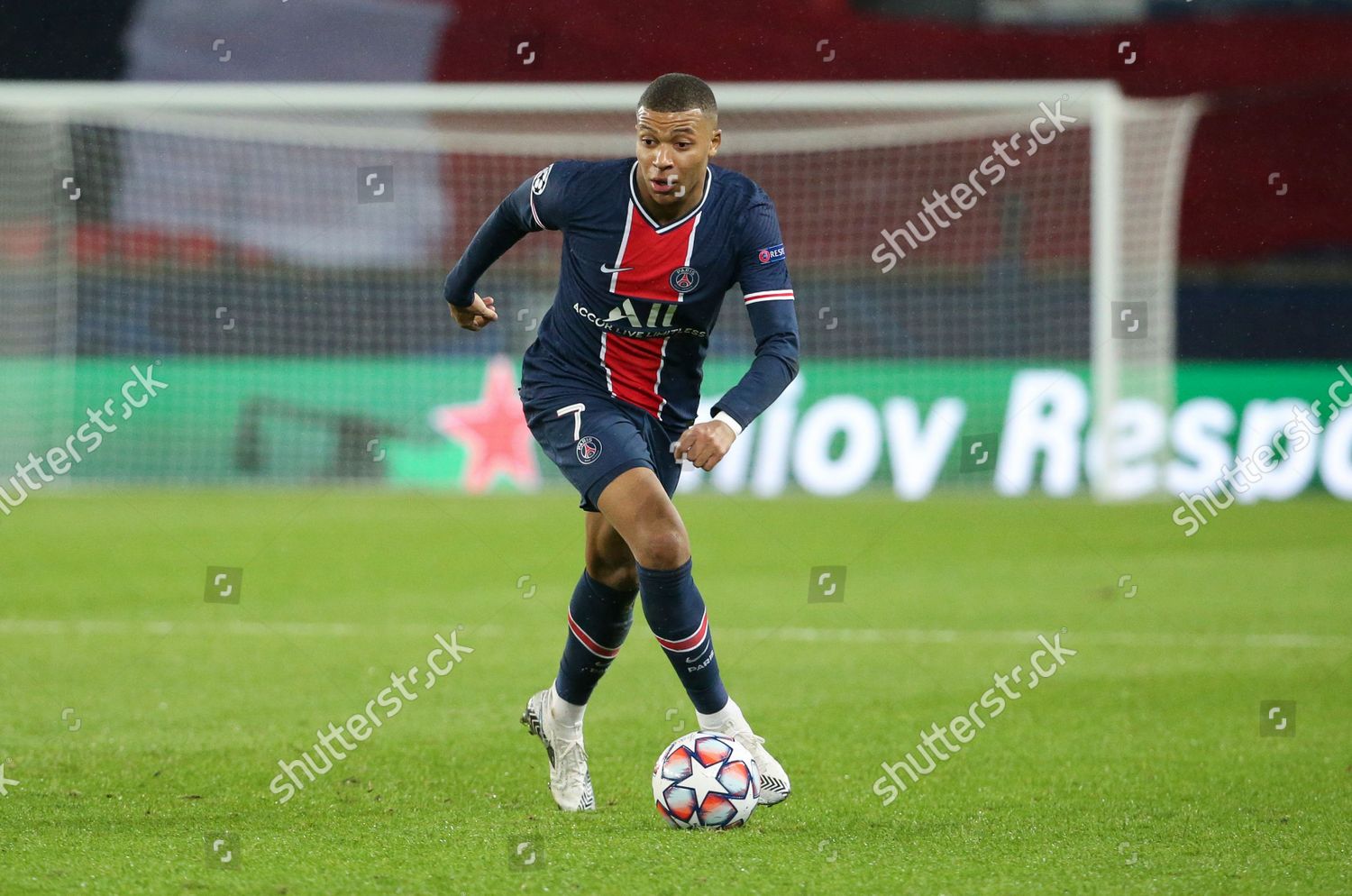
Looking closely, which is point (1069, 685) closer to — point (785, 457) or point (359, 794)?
point (359, 794)

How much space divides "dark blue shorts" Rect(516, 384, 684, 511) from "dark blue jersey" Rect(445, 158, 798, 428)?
0.04 meters

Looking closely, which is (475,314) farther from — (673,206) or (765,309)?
(765,309)

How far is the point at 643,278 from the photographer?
14.8 ft

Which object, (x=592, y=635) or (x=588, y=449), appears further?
(x=592, y=635)

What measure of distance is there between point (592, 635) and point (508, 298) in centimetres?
1284

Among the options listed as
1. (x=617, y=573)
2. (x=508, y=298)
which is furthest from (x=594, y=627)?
(x=508, y=298)

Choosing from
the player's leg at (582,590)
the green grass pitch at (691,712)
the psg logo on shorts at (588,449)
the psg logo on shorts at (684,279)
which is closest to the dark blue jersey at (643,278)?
the psg logo on shorts at (684,279)

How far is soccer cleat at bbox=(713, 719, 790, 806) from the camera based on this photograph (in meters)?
4.30

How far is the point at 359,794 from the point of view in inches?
181

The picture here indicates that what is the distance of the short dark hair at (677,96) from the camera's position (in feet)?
13.9

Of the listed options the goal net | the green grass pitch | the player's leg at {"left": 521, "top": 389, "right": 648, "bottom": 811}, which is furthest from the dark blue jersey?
the goal net

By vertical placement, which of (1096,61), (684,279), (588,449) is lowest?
(588,449)

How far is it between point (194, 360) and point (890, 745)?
483 inches

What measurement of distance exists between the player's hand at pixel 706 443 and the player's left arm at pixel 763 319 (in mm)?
44
